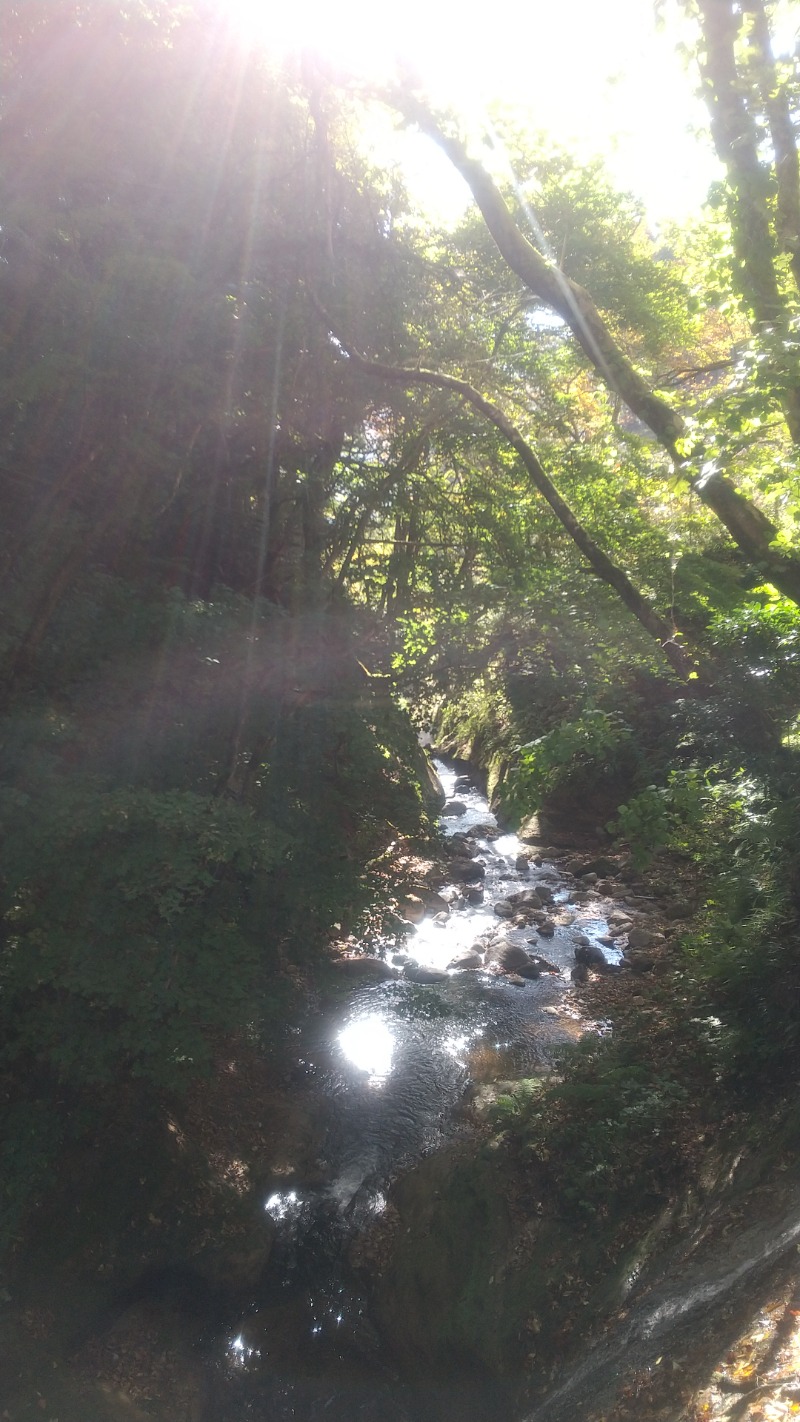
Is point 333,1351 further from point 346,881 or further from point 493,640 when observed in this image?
point 493,640

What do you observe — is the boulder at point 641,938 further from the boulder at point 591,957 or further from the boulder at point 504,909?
the boulder at point 504,909

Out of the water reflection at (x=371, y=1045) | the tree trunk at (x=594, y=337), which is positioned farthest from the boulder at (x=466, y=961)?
the tree trunk at (x=594, y=337)

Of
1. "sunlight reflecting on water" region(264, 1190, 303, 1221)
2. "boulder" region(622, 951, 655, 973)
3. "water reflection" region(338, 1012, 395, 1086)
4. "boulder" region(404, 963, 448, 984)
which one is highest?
"boulder" region(622, 951, 655, 973)

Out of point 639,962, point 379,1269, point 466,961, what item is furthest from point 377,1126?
point 639,962

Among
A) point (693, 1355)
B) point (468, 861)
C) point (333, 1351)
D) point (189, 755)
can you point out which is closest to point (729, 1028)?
point (693, 1355)

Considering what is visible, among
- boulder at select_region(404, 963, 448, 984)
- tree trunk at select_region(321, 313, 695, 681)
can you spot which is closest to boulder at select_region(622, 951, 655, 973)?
boulder at select_region(404, 963, 448, 984)

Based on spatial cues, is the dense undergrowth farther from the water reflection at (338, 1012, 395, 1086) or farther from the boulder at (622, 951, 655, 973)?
the water reflection at (338, 1012, 395, 1086)

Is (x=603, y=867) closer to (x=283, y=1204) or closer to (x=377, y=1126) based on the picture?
(x=377, y=1126)

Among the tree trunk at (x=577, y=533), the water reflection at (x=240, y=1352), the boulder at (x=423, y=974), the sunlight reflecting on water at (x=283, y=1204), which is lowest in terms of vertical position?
the water reflection at (x=240, y=1352)

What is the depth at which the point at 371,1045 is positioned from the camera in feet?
26.0

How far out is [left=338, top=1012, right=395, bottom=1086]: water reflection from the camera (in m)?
7.61

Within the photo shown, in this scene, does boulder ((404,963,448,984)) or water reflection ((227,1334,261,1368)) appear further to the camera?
boulder ((404,963,448,984))

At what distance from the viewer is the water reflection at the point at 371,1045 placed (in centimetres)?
761

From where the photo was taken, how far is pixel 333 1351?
17.5 ft
